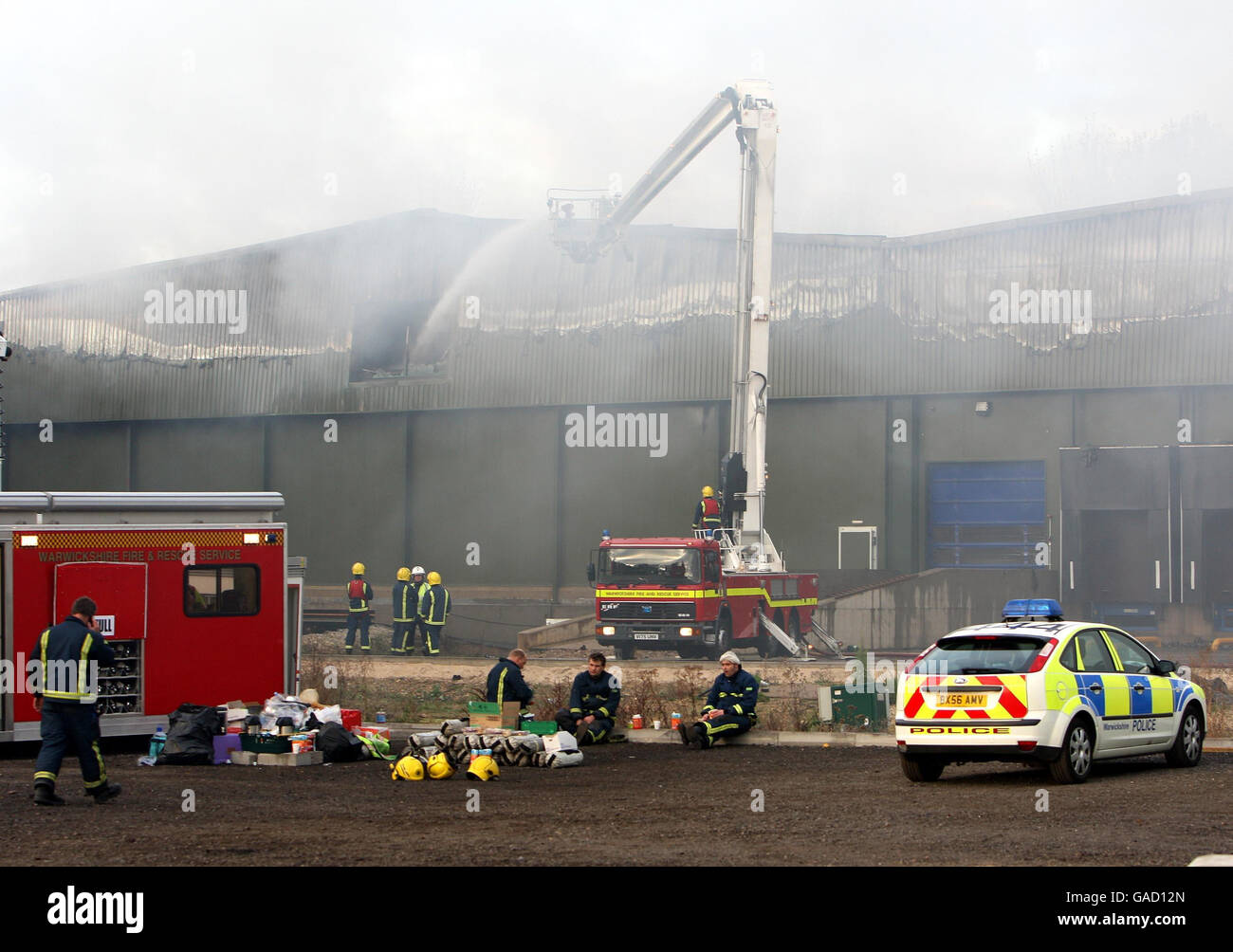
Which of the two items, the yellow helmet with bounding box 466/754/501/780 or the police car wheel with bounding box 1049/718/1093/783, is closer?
the police car wheel with bounding box 1049/718/1093/783

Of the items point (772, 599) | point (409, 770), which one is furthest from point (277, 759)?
point (772, 599)

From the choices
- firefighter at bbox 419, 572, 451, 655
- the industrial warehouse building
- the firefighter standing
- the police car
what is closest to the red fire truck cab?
the industrial warehouse building

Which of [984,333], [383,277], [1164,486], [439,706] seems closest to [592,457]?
[383,277]

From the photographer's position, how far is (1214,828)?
33.3 ft

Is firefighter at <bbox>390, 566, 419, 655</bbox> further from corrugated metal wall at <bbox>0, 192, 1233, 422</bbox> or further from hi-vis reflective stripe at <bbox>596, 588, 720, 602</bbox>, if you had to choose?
corrugated metal wall at <bbox>0, 192, 1233, 422</bbox>

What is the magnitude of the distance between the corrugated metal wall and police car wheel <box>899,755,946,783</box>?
26536 millimetres

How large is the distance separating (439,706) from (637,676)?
4635 mm

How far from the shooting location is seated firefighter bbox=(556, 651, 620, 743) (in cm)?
1688

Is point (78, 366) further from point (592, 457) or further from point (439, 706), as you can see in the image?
point (439, 706)

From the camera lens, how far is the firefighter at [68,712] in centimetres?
1200

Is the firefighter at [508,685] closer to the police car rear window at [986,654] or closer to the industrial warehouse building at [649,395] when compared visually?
the police car rear window at [986,654]

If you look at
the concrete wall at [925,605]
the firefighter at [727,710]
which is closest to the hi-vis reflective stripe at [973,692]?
the firefighter at [727,710]

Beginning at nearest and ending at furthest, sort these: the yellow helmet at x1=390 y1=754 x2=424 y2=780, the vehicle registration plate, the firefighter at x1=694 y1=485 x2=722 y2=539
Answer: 1. the vehicle registration plate
2. the yellow helmet at x1=390 y1=754 x2=424 y2=780
3. the firefighter at x1=694 y1=485 x2=722 y2=539

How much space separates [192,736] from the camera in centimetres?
1533
